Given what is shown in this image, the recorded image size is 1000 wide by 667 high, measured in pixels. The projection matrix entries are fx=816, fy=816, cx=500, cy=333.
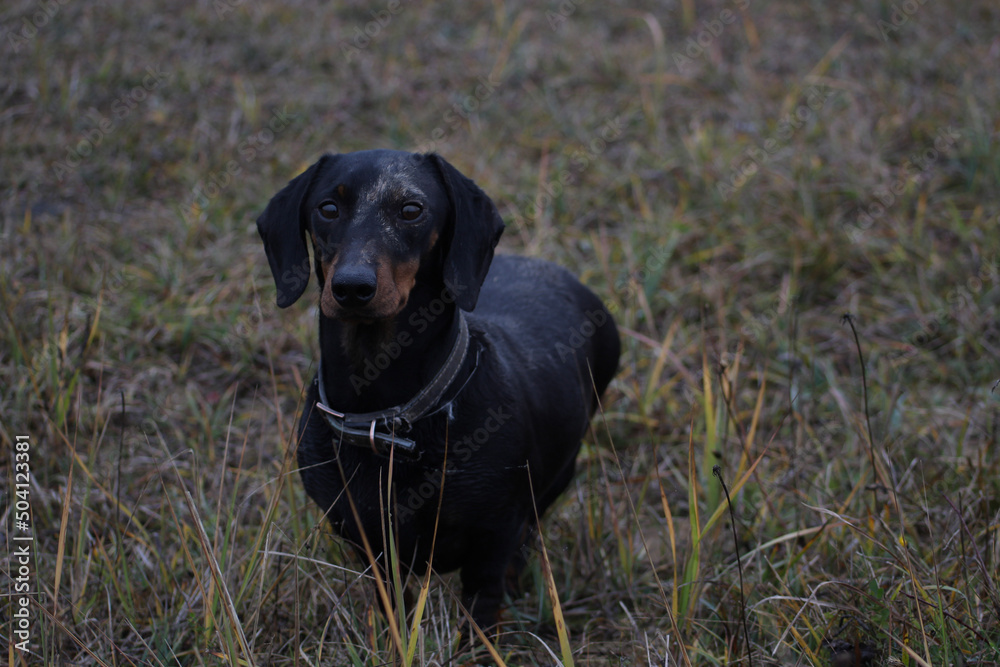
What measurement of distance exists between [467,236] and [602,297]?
205 cm

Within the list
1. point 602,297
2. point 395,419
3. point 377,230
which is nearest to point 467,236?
point 377,230

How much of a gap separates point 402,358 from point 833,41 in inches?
234

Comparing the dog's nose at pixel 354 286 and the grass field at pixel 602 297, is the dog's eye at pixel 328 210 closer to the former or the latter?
the dog's nose at pixel 354 286

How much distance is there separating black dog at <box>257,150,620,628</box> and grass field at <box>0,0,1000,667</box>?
21cm

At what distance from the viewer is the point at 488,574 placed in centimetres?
226

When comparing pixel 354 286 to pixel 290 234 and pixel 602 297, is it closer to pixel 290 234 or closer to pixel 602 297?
pixel 290 234

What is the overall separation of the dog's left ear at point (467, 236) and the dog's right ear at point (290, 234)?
1.19ft

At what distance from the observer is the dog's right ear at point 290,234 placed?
2.20 metres

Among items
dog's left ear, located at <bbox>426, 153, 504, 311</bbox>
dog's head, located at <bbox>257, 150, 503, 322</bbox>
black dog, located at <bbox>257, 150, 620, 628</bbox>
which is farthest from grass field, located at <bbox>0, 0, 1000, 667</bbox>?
dog's left ear, located at <bbox>426, 153, 504, 311</bbox>

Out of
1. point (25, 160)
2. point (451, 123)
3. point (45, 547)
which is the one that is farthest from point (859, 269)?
point (25, 160)

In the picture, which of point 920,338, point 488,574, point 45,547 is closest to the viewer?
point 488,574

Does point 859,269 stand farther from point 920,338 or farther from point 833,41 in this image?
point 833,41

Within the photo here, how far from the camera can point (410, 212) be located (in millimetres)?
2092

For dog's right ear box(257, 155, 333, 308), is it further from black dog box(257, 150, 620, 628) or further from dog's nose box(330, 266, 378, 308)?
dog's nose box(330, 266, 378, 308)
